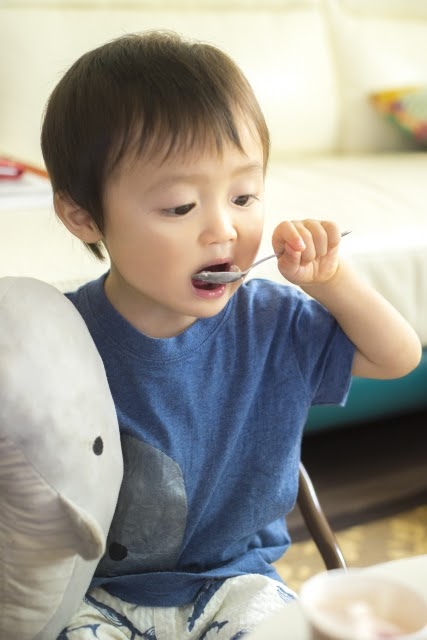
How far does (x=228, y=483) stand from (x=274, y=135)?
1344 mm

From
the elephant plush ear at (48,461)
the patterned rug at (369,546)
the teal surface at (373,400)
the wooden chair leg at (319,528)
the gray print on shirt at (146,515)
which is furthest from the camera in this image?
the teal surface at (373,400)

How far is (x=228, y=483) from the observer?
0.94 metres

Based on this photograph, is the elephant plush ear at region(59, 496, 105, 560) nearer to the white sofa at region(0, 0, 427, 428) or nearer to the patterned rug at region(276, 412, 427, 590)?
the white sofa at region(0, 0, 427, 428)

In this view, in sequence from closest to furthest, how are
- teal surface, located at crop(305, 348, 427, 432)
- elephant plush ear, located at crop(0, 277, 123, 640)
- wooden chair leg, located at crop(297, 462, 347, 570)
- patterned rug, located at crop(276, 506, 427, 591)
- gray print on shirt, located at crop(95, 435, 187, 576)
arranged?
elephant plush ear, located at crop(0, 277, 123, 640) → gray print on shirt, located at crop(95, 435, 187, 576) → wooden chair leg, located at crop(297, 462, 347, 570) → patterned rug, located at crop(276, 506, 427, 591) → teal surface, located at crop(305, 348, 427, 432)

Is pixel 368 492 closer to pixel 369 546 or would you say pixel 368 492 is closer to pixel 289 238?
pixel 369 546

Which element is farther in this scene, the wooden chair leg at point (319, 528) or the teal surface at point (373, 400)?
the teal surface at point (373, 400)

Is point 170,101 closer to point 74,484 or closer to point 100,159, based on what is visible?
point 100,159

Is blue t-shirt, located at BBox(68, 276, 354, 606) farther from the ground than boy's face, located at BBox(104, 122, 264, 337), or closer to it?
closer to it

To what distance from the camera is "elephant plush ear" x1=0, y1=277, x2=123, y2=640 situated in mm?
743

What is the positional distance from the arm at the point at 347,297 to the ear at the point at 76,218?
193 millimetres

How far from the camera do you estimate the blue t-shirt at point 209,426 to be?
0.89 meters

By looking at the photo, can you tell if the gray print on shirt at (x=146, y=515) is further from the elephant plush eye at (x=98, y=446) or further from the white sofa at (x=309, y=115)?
the white sofa at (x=309, y=115)

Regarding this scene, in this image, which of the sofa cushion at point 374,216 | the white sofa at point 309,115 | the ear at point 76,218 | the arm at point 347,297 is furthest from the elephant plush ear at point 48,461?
the sofa cushion at point 374,216

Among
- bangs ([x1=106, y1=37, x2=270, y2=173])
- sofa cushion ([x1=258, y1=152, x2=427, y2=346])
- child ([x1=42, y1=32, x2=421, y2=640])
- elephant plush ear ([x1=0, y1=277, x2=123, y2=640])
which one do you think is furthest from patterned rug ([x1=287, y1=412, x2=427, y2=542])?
bangs ([x1=106, y1=37, x2=270, y2=173])
